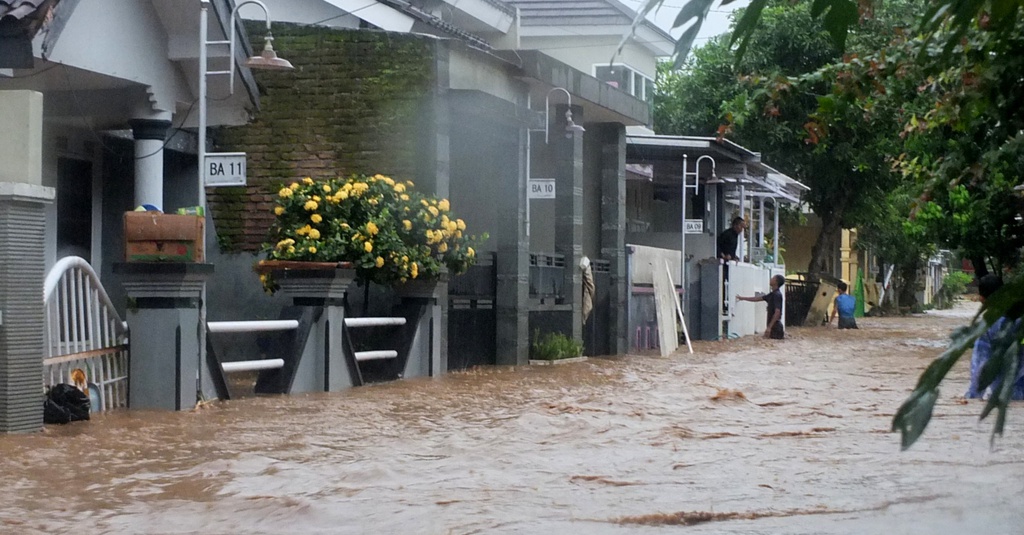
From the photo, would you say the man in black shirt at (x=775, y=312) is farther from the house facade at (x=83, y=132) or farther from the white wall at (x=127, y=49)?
Result: the white wall at (x=127, y=49)

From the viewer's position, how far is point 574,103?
2023 cm

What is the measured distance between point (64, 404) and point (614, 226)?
1303cm

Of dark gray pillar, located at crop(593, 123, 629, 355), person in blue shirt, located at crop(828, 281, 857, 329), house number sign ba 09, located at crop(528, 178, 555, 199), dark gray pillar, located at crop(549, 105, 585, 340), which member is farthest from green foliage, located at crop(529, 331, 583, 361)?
person in blue shirt, located at crop(828, 281, 857, 329)

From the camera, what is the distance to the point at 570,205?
792 inches

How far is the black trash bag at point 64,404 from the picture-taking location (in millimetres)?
10016

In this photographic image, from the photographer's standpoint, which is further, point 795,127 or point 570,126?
point 795,127

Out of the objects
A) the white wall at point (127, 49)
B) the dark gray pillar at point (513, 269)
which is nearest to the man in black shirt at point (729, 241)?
the dark gray pillar at point (513, 269)

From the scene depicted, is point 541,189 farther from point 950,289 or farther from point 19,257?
point 950,289

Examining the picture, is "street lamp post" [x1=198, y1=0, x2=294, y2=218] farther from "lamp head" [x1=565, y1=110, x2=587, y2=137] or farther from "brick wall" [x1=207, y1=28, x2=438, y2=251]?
"lamp head" [x1=565, y1=110, x2=587, y2=137]

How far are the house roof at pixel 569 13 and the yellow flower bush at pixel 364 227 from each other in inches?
613

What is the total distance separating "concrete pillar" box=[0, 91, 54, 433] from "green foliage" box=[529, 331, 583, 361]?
10149mm

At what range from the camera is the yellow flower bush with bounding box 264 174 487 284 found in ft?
47.0

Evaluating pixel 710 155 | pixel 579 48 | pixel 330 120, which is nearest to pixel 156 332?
pixel 330 120

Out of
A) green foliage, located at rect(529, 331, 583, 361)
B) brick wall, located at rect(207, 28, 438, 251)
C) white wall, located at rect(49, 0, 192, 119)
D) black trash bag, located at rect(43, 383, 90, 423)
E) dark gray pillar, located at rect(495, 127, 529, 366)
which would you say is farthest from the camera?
green foliage, located at rect(529, 331, 583, 361)
